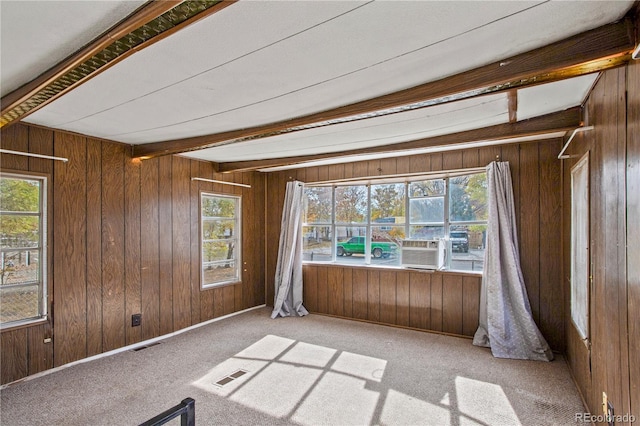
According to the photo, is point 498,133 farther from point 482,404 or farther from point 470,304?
point 482,404

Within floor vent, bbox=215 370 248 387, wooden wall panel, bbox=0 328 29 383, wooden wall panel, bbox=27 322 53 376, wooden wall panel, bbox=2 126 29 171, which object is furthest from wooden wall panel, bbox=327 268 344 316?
wooden wall panel, bbox=2 126 29 171

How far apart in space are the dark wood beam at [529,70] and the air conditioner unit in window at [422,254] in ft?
8.08

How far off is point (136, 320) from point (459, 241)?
13.3ft

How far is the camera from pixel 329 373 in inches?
122

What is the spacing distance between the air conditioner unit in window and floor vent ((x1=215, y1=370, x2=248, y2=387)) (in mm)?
2446

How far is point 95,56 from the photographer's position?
5.26 ft

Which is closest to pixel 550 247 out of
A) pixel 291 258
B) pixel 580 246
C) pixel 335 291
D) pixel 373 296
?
pixel 580 246

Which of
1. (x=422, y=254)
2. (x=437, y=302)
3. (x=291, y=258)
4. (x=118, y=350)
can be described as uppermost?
(x=422, y=254)

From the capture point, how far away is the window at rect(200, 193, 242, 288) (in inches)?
189

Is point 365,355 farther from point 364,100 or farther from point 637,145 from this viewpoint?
point 637,145

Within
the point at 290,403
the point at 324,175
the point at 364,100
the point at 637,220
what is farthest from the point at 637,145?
the point at 324,175

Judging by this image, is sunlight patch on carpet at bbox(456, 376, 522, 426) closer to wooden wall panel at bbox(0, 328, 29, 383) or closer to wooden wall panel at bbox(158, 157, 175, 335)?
wooden wall panel at bbox(158, 157, 175, 335)

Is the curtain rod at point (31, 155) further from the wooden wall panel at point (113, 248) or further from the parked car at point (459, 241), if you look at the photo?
the parked car at point (459, 241)

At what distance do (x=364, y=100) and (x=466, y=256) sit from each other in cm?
277
